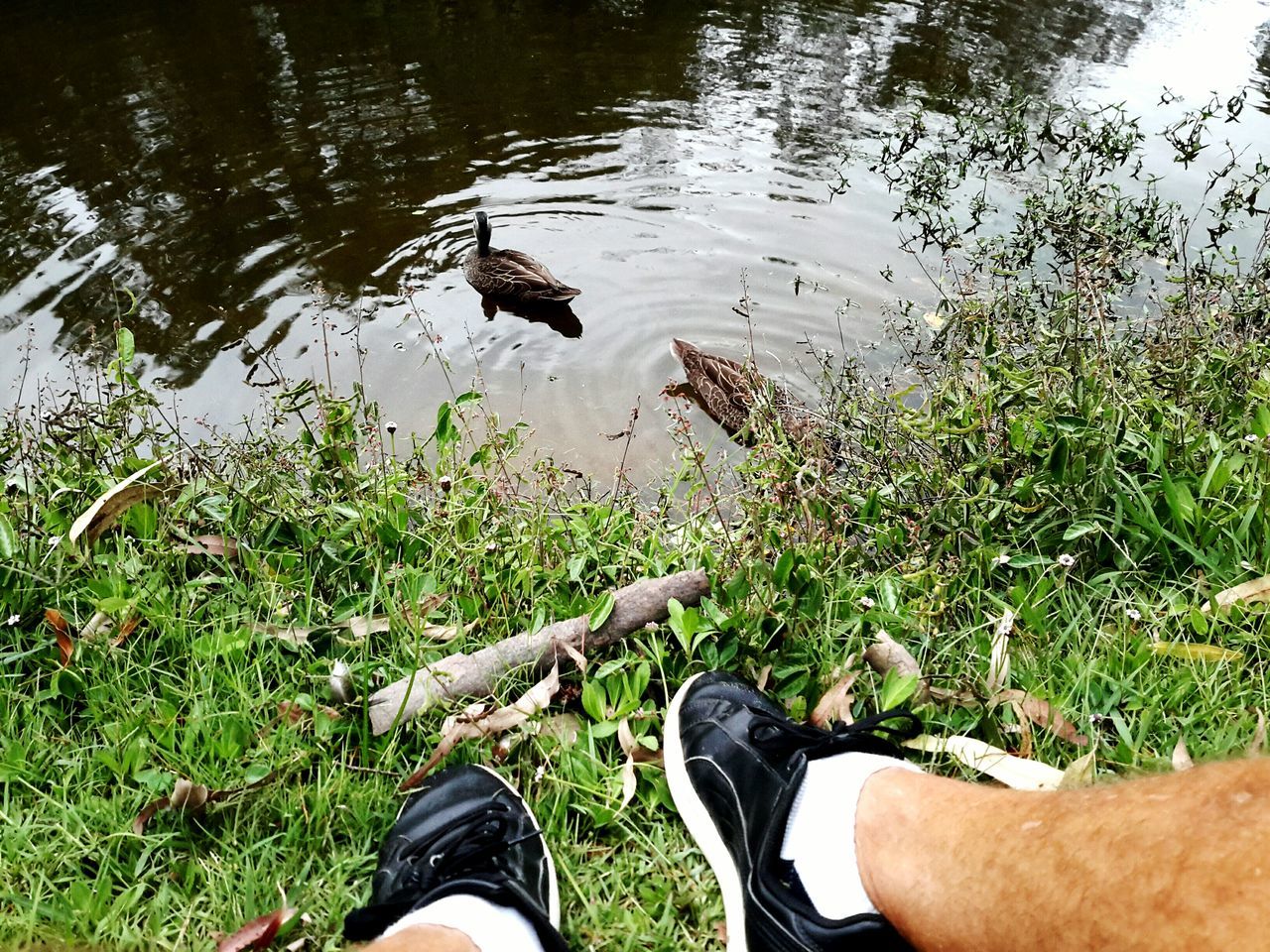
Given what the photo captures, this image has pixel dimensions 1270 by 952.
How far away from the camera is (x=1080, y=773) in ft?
6.71

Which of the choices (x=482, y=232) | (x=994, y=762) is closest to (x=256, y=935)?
(x=994, y=762)

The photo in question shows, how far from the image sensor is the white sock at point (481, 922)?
5.71ft

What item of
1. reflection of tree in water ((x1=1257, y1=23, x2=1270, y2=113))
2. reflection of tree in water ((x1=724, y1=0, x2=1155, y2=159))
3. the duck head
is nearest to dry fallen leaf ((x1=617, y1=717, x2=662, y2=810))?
the duck head

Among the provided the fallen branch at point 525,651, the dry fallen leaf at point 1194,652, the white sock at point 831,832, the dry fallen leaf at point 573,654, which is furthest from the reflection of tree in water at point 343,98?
the dry fallen leaf at point 1194,652

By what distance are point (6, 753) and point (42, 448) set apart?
145 cm

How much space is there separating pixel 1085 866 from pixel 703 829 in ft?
2.97

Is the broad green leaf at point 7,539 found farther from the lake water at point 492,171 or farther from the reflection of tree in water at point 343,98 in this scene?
the reflection of tree in water at point 343,98

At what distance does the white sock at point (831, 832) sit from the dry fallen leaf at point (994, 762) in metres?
0.21

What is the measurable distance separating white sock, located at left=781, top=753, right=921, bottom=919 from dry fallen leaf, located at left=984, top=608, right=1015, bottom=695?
48 cm

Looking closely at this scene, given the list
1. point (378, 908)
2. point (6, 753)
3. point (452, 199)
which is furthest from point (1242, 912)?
point (452, 199)

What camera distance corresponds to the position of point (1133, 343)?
3873mm

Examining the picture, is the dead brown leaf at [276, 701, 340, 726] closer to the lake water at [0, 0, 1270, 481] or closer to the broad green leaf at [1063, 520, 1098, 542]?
the lake water at [0, 0, 1270, 481]

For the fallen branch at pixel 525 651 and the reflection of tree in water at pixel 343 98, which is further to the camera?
the reflection of tree in water at pixel 343 98

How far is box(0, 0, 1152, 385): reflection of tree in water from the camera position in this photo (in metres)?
5.60
